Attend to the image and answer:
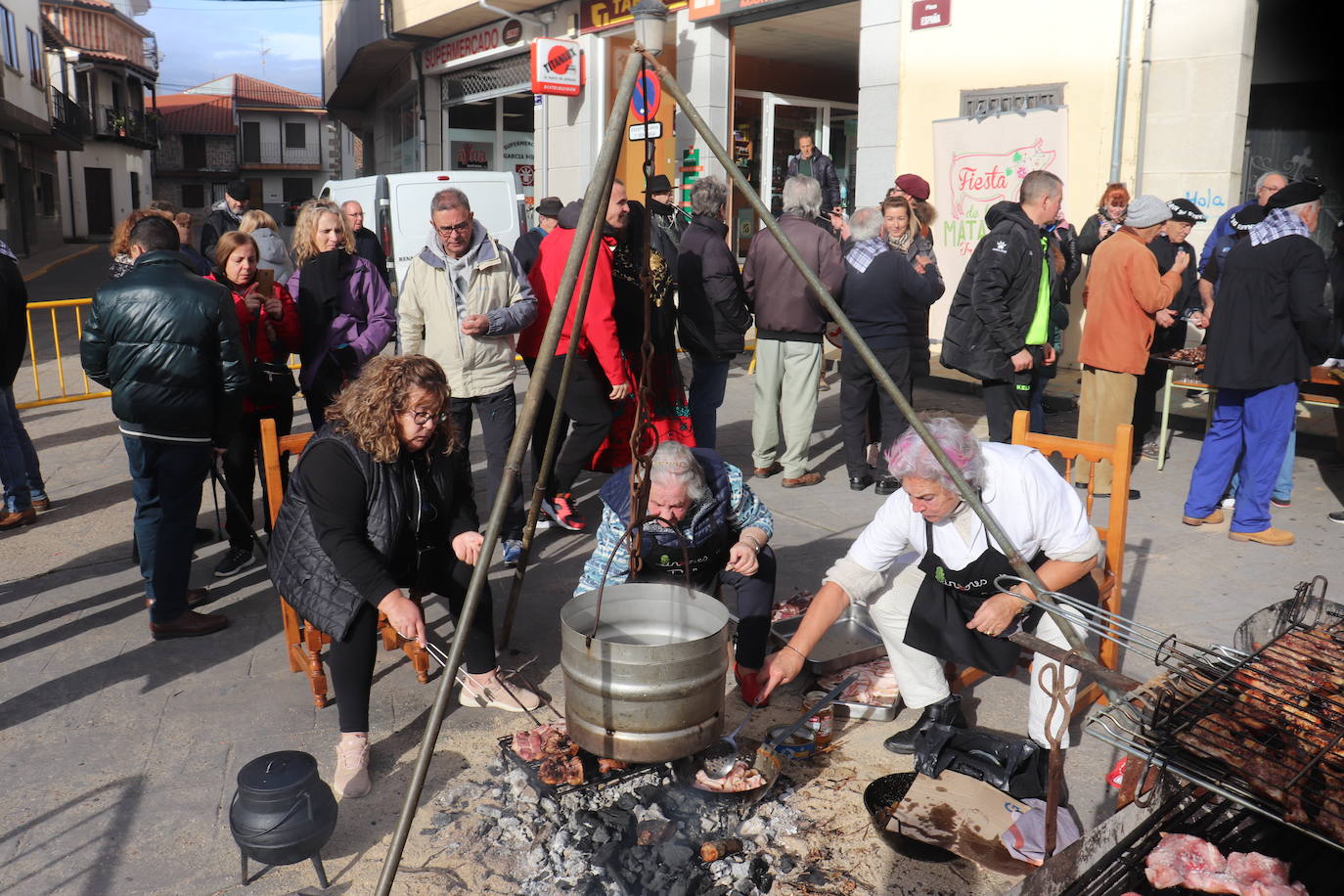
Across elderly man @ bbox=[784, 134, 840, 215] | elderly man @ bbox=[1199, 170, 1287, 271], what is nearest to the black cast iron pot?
elderly man @ bbox=[1199, 170, 1287, 271]

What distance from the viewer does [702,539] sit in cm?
387

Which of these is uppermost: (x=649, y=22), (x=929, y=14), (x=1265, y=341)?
(x=929, y=14)

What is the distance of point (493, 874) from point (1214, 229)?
7207mm

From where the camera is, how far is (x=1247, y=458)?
575cm

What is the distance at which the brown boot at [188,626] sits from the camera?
4641 millimetres

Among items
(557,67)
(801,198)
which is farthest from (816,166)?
(801,198)

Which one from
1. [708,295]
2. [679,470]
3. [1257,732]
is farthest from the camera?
[708,295]

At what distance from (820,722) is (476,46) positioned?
16684 millimetres

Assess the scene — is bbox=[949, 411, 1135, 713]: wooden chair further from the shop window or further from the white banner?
the shop window

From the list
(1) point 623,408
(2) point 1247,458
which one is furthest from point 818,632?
(2) point 1247,458

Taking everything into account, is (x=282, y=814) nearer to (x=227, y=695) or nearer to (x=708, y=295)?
(x=227, y=695)

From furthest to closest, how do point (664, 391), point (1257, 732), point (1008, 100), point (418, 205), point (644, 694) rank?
1. point (418, 205)
2. point (1008, 100)
3. point (664, 391)
4. point (644, 694)
5. point (1257, 732)

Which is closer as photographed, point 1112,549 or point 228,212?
point 1112,549

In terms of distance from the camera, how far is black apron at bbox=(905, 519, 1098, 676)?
136 inches
